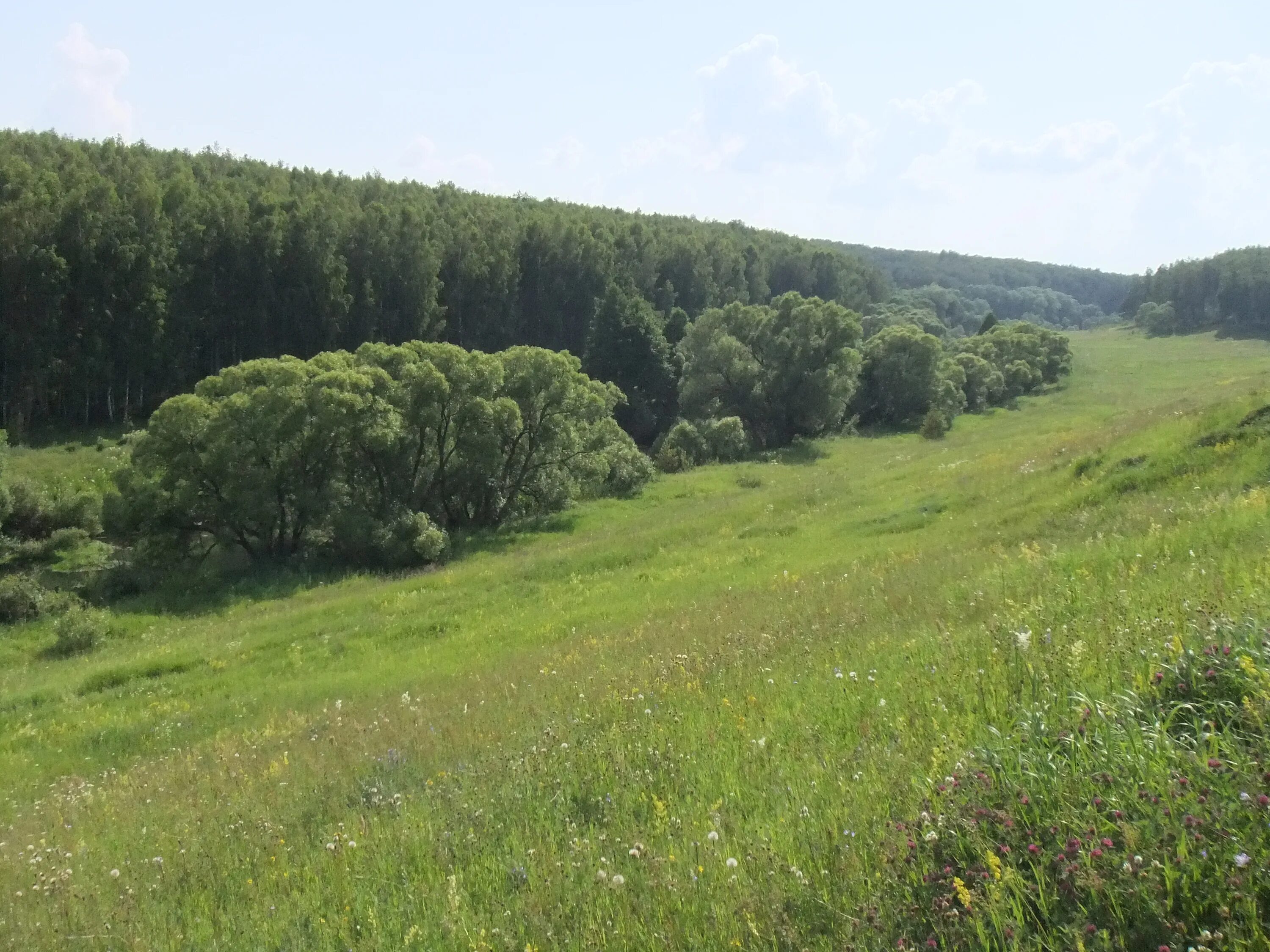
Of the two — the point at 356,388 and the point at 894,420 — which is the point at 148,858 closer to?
the point at 356,388

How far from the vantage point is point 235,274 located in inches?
2434

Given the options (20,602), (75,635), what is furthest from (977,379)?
(20,602)

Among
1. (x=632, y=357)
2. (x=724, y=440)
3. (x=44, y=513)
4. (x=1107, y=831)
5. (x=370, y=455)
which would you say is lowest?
(x=44, y=513)

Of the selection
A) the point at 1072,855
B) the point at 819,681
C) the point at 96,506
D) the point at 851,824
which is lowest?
the point at 96,506

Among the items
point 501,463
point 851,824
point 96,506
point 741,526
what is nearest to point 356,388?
point 501,463

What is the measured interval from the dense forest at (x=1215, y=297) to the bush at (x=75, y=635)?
148 m

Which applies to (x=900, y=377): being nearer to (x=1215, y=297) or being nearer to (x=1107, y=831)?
(x=1107, y=831)

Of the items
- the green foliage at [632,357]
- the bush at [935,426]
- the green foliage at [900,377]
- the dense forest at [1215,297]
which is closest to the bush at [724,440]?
the green foliage at [632,357]

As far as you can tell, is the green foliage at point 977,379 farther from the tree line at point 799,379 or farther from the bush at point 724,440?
the bush at point 724,440

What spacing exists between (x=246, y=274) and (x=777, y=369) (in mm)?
40073

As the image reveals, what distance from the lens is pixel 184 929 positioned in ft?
17.5

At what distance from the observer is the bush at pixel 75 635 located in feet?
78.8

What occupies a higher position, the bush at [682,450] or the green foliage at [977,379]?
the green foliage at [977,379]

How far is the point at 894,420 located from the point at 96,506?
2224 inches
